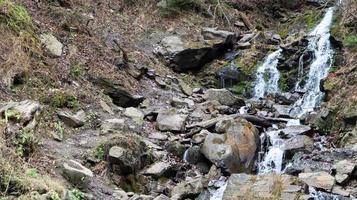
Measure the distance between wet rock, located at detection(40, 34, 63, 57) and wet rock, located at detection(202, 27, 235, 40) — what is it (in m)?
6.47

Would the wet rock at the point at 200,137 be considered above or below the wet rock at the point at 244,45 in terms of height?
below

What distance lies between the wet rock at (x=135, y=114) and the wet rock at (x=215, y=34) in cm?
594

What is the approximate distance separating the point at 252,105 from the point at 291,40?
390 cm

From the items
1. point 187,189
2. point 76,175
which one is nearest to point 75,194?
point 76,175

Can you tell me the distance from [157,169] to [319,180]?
303 cm

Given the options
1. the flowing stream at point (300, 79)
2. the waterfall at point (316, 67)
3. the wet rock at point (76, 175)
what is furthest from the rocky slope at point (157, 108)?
the waterfall at point (316, 67)

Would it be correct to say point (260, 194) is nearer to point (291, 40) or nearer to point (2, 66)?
point (2, 66)

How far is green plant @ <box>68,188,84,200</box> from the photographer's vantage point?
584cm

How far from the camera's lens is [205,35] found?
16297 millimetres

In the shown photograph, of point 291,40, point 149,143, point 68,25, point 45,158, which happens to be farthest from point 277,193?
point 291,40

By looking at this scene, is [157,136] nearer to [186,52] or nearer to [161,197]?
[161,197]

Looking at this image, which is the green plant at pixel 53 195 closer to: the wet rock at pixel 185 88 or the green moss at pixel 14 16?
the green moss at pixel 14 16

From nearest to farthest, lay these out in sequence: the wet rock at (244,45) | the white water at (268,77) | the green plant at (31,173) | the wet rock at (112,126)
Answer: the green plant at (31,173) → the wet rock at (112,126) → the white water at (268,77) → the wet rock at (244,45)

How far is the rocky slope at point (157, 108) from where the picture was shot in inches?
293
